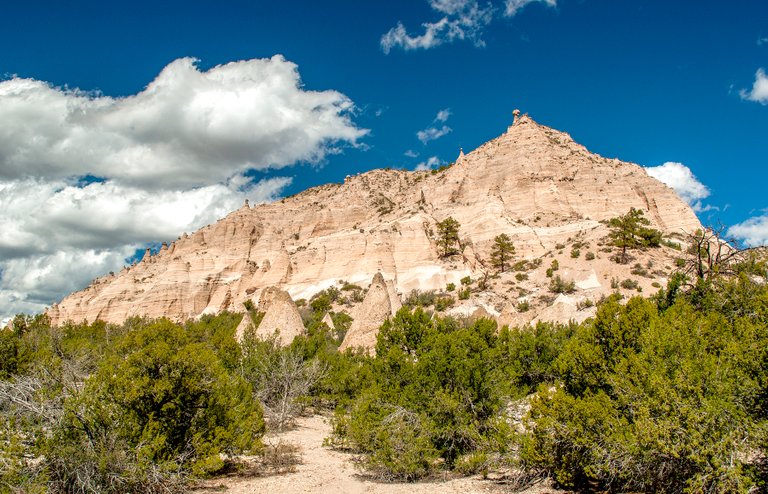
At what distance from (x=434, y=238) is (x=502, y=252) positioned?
39.2 feet

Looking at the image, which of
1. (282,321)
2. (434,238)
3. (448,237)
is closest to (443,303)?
(448,237)

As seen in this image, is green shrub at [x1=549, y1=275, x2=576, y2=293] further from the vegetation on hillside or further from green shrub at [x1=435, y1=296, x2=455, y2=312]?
the vegetation on hillside

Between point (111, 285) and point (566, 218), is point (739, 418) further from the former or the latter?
point (111, 285)

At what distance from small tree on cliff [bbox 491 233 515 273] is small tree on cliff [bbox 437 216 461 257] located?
6.35m

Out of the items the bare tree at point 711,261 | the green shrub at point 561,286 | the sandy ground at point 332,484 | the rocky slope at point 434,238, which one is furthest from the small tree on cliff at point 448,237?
the sandy ground at point 332,484

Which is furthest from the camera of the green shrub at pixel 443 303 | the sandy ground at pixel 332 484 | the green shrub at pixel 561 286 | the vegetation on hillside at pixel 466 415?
the green shrub at pixel 443 303

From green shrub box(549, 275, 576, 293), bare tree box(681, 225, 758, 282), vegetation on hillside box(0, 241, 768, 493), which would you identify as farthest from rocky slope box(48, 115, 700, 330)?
vegetation on hillside box(0, 241, 768, 493)

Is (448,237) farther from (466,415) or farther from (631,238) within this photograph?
(466,415)

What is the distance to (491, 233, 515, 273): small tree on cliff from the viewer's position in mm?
56069

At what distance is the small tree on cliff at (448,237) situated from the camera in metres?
63.1

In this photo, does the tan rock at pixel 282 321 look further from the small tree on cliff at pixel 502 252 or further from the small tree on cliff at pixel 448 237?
the small tree on cliff at pixel 448 237

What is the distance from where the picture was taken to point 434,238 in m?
65.6

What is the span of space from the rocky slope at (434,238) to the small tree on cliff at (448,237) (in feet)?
4.12

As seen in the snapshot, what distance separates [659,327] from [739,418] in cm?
355
